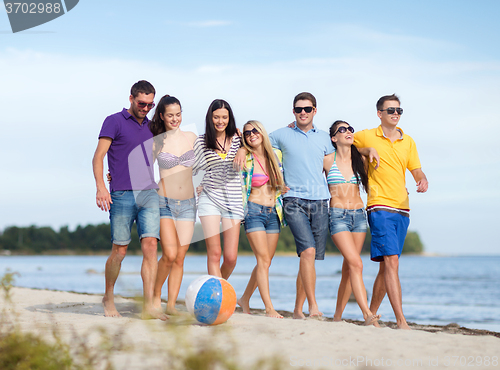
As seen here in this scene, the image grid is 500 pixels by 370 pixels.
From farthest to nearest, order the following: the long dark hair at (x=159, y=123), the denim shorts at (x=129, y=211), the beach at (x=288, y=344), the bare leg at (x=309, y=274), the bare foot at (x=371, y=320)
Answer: the bare leg at (x=309, y=274) → the long dark hair at (x=159, y=123) → the denim shorts at (x=129, y=211) → the bare foot at (x=371, y=320) → the beach at (x=288, y=344)

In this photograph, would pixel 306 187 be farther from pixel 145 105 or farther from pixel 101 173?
pixel 101 173

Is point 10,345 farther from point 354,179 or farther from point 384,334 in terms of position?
point 354,179

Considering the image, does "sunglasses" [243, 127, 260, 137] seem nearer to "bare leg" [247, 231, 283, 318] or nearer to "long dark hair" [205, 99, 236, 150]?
"long dark hair" [205, 99, 236, 150]

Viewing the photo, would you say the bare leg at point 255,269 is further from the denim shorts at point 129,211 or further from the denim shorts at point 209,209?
the denim shorts at point 129,211

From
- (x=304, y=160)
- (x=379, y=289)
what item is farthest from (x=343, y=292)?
(x=304, y=160)

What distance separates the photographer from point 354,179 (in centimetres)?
645

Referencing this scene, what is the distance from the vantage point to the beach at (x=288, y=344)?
376 cm

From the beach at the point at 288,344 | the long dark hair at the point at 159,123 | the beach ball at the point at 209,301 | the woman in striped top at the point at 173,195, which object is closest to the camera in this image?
the beach at the point at 288,344

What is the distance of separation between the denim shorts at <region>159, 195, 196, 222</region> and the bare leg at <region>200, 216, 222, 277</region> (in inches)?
6.8

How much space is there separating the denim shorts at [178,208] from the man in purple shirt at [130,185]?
11cm

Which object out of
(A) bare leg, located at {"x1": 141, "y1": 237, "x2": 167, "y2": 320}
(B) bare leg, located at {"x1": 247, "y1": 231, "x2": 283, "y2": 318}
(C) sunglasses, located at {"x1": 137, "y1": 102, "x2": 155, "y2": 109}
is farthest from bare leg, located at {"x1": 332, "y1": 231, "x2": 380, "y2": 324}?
(C) sunglasses, located at {"x1": 137, "y1": 102, "x2": 155, "y2": 109}

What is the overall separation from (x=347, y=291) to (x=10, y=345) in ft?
14.0

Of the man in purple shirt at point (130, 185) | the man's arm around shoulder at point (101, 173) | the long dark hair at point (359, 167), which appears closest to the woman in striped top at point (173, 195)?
the man in purple shirt at point (130, 185)

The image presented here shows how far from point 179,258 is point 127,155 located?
4.67 ft
